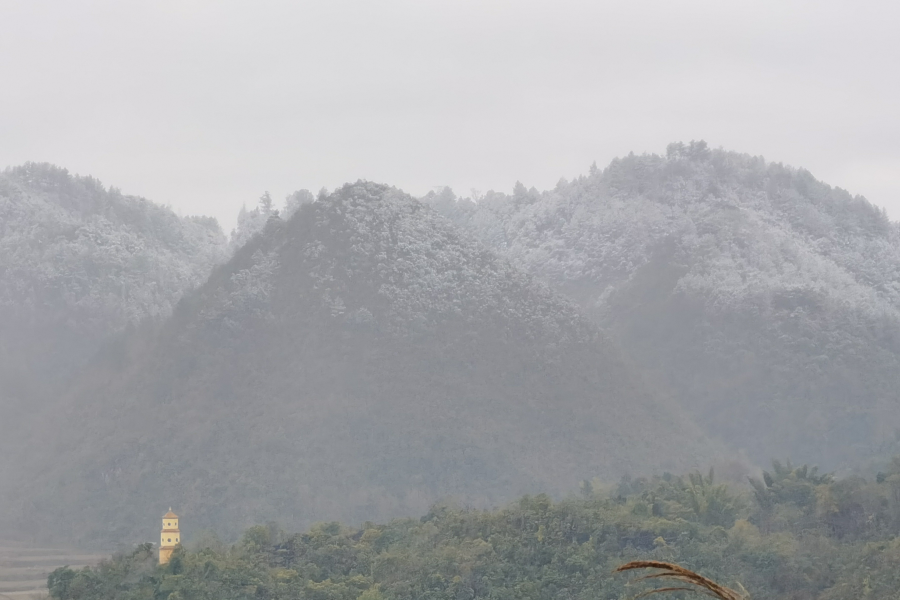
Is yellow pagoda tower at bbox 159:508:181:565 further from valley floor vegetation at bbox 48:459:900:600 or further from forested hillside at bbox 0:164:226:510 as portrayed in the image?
forested hillside at bbox 0:164:226:510

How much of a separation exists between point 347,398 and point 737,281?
28046 millimetres

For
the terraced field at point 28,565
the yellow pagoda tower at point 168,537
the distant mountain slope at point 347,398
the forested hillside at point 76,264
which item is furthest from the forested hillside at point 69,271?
the yellow pagoda tower at point 168,537

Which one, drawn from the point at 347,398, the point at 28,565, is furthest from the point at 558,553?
the point at 347,398

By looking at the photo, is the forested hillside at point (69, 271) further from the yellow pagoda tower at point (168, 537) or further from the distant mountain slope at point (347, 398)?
the yellow pagoda tower at point (168, 537)

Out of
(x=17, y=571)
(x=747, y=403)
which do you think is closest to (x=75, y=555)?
(x=17, y=571)

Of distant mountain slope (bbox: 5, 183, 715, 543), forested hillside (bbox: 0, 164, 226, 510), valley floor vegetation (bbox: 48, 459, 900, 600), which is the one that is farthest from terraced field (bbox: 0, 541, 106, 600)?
forested hillside (bbox: 0, 164, 226, 510)

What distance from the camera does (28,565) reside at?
186 ft

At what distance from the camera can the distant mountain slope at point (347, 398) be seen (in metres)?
62.2

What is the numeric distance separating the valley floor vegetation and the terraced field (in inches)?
440

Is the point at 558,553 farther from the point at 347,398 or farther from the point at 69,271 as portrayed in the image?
the point at 69,271

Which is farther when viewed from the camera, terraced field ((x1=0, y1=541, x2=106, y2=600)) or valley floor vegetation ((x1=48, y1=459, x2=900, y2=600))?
terraced field ((x1=0, y1=541, x2=106, y2=600))

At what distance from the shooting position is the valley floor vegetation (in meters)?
36.7

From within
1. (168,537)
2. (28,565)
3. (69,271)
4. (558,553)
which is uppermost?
(69,271)

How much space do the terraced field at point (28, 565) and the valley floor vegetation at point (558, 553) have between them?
36.7 feet
